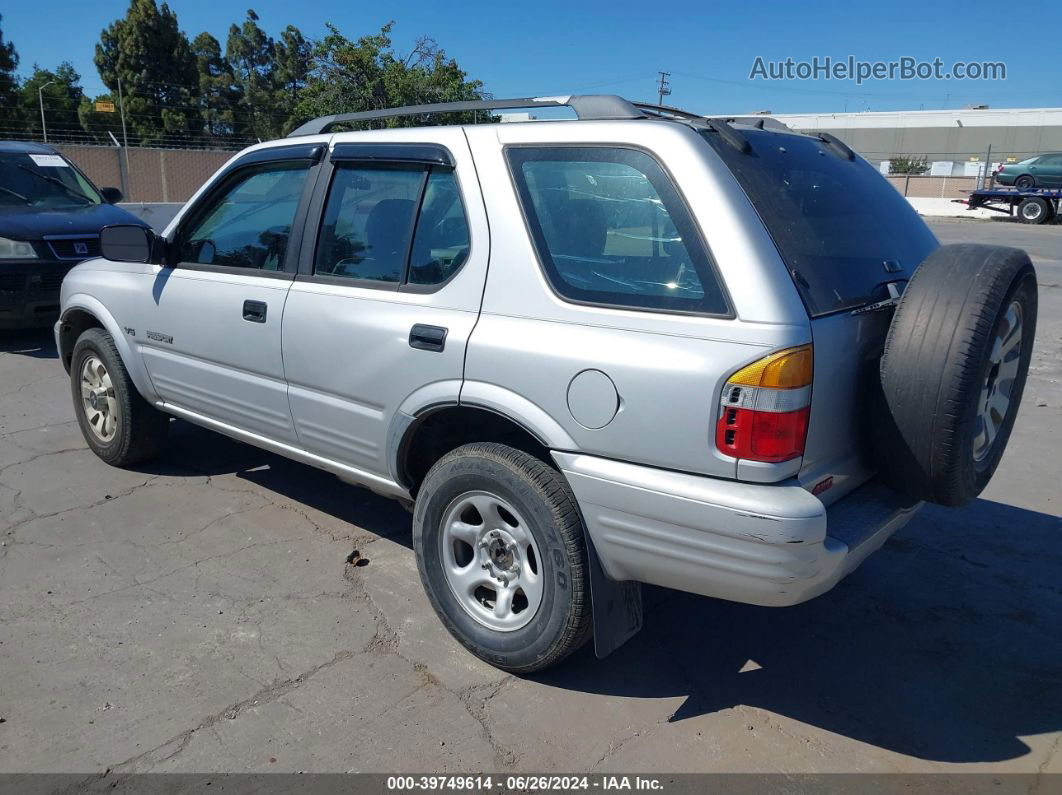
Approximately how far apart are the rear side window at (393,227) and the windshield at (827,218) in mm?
1052

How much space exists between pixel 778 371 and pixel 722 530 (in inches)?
19.6

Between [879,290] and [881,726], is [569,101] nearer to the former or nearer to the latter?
[879,290]

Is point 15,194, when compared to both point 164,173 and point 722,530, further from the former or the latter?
point 164,173

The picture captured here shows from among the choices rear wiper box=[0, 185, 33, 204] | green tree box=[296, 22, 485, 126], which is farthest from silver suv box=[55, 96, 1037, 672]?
green tree box=[296, 22, 485, 126]

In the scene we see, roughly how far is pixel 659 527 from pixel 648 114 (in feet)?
4.85

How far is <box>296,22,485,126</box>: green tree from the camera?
1867cm

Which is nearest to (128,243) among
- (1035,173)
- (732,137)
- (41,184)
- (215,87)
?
(732,137)

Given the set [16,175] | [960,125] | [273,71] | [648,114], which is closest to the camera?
[648,114]

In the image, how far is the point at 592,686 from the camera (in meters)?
3.19

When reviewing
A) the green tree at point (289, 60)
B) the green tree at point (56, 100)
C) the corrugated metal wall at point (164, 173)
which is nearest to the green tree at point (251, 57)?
the green tree at point (289, 60)

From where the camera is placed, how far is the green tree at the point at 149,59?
4800 centimetres

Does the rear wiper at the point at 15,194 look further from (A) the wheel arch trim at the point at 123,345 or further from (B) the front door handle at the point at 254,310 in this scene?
(B) the front door handle at the point at 254,310

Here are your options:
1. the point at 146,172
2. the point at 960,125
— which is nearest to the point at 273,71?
the point at 146,172

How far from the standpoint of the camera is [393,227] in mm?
3531
